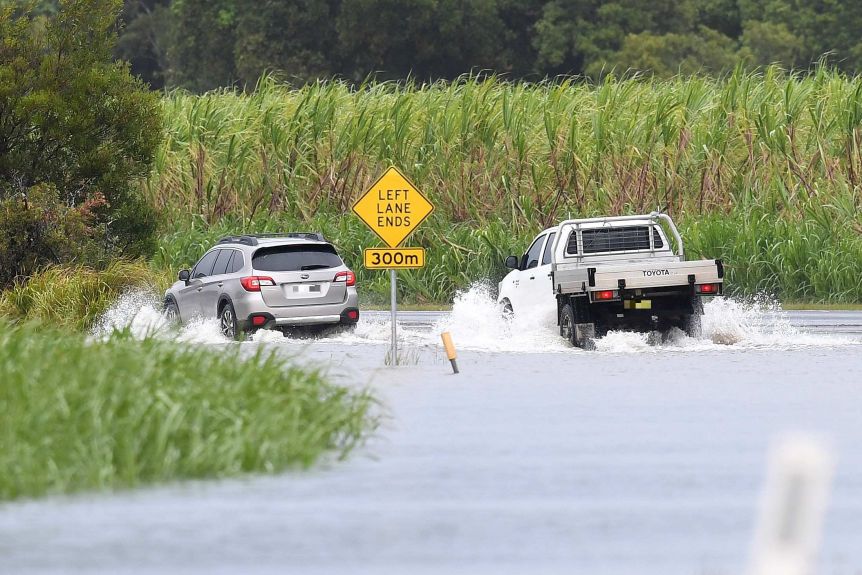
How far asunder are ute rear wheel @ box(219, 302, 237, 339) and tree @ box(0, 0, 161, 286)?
2.92m

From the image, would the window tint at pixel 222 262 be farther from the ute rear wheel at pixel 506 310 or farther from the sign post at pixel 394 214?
the sign post at pixel 394 214

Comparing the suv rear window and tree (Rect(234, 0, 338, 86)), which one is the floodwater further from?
tree (Rect(234, 0, 338, 86))

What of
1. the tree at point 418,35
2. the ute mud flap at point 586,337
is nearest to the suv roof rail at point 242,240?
the ute mud flap at point 586,337

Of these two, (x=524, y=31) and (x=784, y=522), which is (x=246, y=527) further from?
(x=524, y=31)

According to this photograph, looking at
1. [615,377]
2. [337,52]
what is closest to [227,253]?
[615,377]

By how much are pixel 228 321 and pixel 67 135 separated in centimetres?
457

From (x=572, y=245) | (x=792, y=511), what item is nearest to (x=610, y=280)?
(x=572, y=245)

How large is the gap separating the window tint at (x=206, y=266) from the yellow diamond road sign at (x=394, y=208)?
572 centimetres

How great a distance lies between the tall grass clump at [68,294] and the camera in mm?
25562

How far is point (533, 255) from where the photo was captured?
25328 mm

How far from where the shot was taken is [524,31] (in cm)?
6969

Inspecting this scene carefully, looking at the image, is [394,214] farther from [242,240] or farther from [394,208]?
[242,240]

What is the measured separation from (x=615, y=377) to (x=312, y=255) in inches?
267

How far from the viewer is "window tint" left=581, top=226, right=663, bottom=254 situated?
24500 mm
